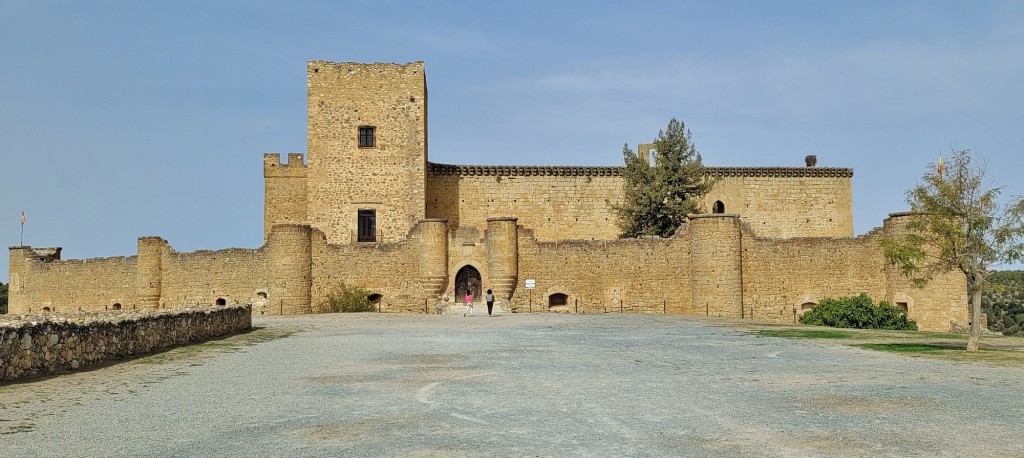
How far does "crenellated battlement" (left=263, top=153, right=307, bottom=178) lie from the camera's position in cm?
4128

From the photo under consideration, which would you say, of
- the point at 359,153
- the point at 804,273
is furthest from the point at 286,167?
the point at 804,273

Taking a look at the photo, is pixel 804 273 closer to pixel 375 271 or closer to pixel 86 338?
pixel 375 271


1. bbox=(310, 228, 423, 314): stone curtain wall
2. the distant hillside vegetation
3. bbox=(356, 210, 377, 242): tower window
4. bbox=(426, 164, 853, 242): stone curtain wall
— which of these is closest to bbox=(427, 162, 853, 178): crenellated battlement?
bbox=(426, 164, 853, 242): stone curtain wall

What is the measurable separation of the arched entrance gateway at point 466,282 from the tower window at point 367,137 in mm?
7711

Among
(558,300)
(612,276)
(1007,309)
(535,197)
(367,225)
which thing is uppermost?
(535,197)

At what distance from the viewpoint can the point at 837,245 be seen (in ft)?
110

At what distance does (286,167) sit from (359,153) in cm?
403

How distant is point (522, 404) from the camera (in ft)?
35.8

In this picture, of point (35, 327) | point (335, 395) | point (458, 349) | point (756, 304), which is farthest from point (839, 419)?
point (756, 304)

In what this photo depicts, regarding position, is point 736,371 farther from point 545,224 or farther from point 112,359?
point 545,224

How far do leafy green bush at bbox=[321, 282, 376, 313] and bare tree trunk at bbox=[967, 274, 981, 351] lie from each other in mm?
20209

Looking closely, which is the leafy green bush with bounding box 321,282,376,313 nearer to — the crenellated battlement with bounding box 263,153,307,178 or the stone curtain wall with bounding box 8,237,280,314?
the stone curtain wall with bounding box 8,237,280,314

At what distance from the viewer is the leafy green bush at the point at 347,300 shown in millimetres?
34031

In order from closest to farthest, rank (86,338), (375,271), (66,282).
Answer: (86,338) → (375,271) → (66,282)
